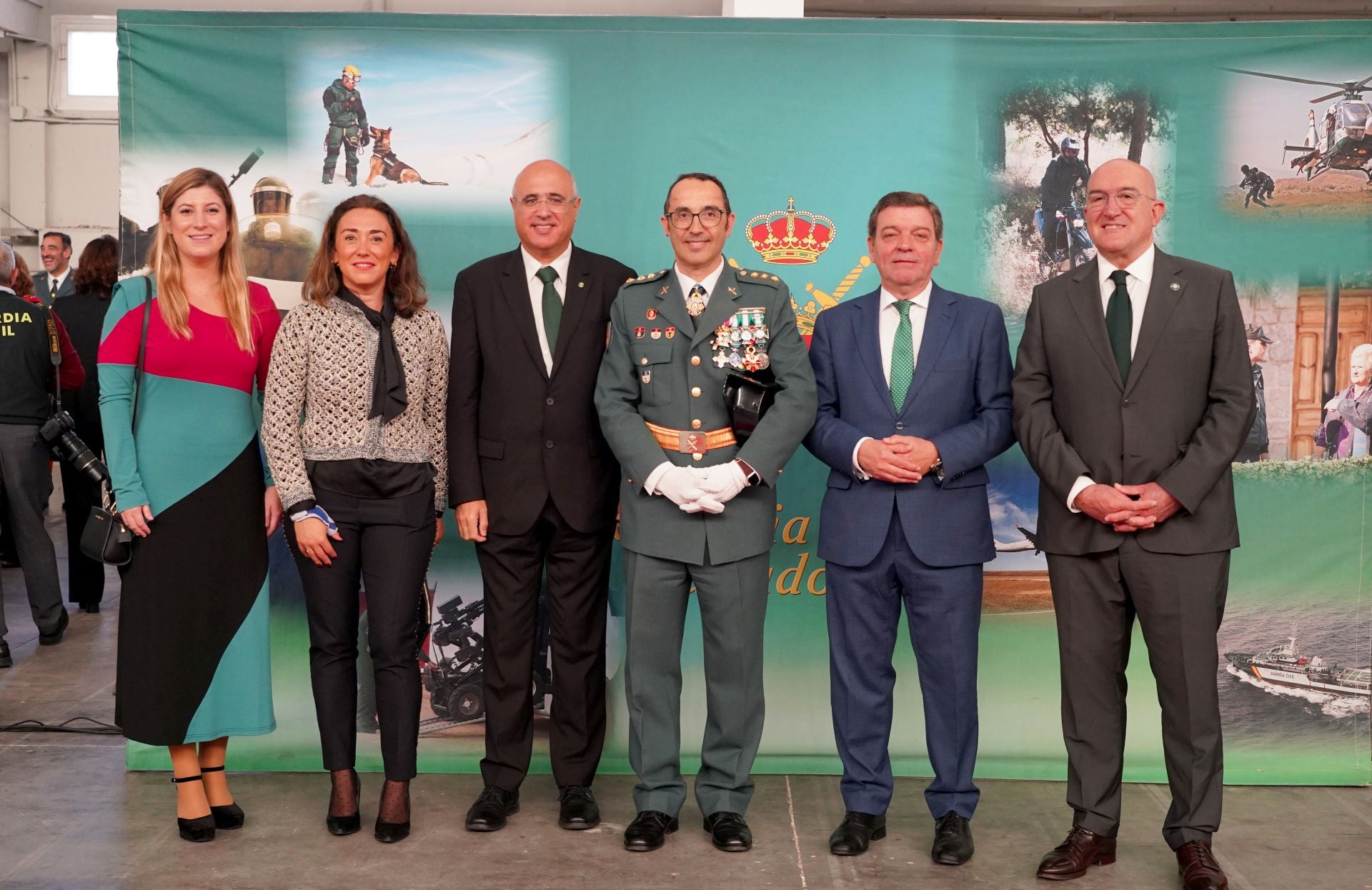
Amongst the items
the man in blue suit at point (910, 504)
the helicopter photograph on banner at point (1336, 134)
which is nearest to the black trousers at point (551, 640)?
the man in blue suit at point (910, 504)

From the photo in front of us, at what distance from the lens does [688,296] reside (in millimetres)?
3479

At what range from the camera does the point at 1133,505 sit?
10.4 ft

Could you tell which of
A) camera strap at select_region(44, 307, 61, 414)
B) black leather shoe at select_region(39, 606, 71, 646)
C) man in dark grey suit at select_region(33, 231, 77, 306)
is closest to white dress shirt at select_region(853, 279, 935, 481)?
camera strap at select_region(44, 307, 61, 414)

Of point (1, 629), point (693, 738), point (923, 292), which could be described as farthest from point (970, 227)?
point (1, 629)

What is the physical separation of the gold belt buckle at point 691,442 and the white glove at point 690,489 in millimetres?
89

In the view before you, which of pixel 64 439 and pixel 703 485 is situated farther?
pixel 64 439

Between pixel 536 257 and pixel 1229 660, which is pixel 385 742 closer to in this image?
pixel 536 257

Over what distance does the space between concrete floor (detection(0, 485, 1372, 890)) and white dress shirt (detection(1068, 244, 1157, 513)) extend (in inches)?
40.0

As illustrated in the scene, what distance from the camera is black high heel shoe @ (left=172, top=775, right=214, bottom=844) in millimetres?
3508

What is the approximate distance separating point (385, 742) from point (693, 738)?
109 cm

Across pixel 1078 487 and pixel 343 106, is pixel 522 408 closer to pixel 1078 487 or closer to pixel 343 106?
pixel 343 106

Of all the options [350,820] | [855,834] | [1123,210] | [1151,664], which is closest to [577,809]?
[350,820]

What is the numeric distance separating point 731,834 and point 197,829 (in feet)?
4.69

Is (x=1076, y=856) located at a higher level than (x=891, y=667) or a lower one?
lower
